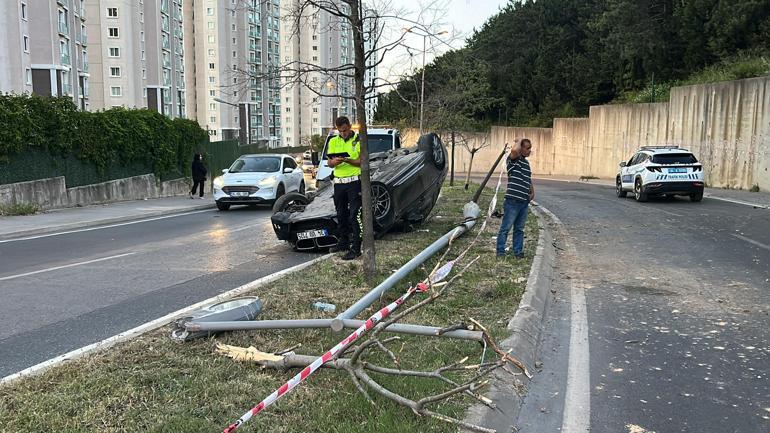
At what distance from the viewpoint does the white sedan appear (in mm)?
18312

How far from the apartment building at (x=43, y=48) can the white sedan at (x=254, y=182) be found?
72.5 feet

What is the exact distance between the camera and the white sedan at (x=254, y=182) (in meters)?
18.3

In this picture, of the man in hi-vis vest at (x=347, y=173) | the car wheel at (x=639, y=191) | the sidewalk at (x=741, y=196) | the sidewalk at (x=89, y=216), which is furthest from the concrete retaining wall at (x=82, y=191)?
the sidewalk at (x=741, y=196)

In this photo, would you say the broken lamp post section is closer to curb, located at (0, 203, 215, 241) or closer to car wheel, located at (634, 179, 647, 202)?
curb, located at (0, 203, 215, 241)

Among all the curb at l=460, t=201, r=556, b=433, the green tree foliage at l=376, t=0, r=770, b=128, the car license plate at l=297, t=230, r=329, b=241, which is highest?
the green tree foliage at l=376, t=0, r=770, b=128

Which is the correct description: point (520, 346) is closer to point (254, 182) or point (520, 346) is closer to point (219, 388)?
point (219, 388)

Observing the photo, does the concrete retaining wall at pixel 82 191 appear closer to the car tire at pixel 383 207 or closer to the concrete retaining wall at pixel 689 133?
the car tire at pixel 383 207

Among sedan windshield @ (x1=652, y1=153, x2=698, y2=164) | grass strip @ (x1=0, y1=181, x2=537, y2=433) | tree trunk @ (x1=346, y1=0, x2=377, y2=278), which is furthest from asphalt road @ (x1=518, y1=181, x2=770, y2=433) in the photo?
sedan windshield @ (x1=652, y1=153, x2=698, y2=164)

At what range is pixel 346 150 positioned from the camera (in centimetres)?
851

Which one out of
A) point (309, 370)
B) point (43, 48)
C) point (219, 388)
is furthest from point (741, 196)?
point (43, 48)

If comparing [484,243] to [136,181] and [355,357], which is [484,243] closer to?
[355,357]

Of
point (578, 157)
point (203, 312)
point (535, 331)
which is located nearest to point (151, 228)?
point (203, 312)

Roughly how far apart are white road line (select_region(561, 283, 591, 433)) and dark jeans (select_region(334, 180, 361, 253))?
316 cm

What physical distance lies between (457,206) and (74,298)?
10653mm
